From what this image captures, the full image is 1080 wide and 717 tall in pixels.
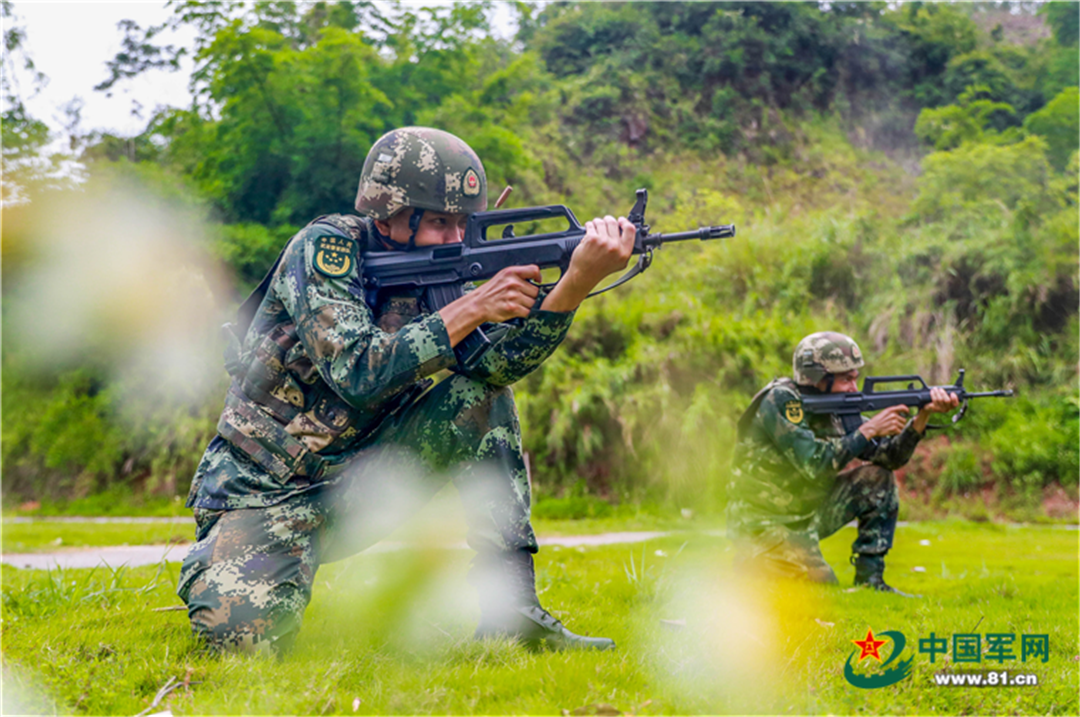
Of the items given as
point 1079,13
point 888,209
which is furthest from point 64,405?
point 1079,13

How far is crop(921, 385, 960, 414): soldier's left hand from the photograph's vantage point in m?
5.24

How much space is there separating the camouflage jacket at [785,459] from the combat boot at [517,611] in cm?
241

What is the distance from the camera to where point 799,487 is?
201 inches

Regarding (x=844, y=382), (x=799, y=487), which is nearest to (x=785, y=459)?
(x=799, y=487)

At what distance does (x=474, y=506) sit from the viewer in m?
3.02

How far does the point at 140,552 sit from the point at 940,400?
647 centimetres

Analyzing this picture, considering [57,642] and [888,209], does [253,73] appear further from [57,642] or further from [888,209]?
[888,209]

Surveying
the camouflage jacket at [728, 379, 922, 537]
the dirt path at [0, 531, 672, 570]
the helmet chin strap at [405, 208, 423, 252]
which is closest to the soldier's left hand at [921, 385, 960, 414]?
the camouflage jacket at [728, 379, 922, 537]

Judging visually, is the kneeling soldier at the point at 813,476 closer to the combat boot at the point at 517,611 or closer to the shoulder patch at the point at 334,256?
the combat boot at the point at 517,611

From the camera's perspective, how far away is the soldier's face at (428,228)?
3270 mm

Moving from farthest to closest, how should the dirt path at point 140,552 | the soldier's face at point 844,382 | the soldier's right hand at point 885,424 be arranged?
the dirt path at point 140,552, the soldier's face at point 844,382, the soldier's right hand at point 885,424

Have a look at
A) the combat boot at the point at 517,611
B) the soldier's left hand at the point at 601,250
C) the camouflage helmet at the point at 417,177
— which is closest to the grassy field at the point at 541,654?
the combat boot at the point at 517,611

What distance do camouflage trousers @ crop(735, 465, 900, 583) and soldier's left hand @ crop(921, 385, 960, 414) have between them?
1.65 ft

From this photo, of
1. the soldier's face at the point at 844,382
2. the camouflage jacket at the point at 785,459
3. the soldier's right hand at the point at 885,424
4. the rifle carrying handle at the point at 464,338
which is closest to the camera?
the rifle carrying handle at the point at 464,338
